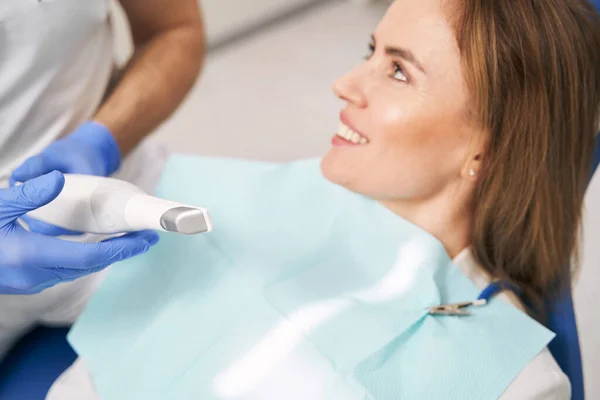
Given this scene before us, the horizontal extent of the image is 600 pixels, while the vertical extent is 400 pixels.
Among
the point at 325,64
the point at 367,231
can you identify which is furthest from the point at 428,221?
the point at 325,64

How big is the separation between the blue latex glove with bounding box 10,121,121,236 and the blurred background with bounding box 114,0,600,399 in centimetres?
115

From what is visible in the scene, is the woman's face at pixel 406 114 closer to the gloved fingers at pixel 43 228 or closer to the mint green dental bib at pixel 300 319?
the mint green dental bib at pixel 300 319

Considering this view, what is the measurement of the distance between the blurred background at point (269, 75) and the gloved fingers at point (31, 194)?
1.44m

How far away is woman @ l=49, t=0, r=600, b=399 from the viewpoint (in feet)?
3.07

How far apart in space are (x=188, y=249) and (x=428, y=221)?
0.44 meters

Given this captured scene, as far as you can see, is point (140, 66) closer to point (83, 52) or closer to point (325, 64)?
point (83, 52)

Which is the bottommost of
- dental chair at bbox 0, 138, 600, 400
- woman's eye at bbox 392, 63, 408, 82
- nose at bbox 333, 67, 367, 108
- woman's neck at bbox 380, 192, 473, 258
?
dental chair at bbox 0, 138, 600, 400

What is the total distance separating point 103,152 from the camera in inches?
40.9

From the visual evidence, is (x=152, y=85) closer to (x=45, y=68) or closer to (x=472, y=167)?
(x=45, y=68)

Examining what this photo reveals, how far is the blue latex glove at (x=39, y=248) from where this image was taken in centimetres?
75

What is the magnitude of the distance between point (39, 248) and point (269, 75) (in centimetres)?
192

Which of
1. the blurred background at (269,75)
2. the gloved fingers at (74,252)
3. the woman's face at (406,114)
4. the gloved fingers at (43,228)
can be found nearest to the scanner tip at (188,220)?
the gloved fingers at (74,252)

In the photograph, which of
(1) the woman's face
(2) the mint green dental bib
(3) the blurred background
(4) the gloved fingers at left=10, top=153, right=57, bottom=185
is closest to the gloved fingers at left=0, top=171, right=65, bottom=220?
(4) the gloved fingers at left=10, top=153, right=57, bottom=185

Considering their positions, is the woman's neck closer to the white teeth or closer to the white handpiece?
the white teeth
